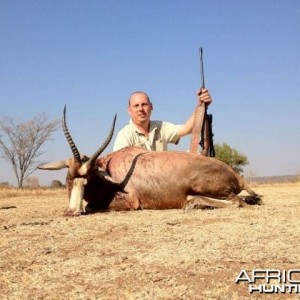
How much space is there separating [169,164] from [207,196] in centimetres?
56

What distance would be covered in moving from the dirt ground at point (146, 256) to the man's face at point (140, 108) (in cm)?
309

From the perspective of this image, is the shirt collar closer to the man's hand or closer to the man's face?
the man's face

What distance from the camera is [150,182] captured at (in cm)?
487

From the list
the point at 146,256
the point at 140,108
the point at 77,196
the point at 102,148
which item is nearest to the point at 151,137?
the point at 140,108

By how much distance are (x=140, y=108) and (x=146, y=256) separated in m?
4.46

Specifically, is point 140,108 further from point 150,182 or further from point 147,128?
point 150,182

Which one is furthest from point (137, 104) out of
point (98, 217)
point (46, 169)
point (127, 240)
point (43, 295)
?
point (43, 295)

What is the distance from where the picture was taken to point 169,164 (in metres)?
4.91

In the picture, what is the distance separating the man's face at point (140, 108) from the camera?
6.75 m

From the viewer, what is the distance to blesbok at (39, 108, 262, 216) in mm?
4816

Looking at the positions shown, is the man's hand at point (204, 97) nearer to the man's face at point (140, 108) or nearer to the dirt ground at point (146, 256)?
the man's face at point (140, 108)

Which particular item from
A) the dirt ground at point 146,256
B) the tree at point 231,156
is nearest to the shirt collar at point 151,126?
the dirt ground at point 146,256

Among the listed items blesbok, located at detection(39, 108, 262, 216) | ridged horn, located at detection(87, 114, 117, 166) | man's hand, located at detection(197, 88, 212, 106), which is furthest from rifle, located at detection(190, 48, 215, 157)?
ridged horn, located at detection(87, 114, 117, 166)

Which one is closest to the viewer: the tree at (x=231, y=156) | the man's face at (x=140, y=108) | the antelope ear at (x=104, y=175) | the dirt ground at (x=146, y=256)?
the dirt ground at (x=146, y=256)
